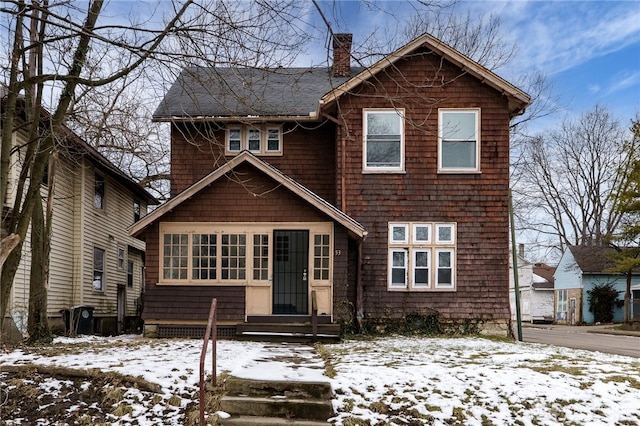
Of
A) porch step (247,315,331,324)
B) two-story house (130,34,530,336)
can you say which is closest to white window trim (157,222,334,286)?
two-story house (130,34,530,336)

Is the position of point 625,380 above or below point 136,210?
below

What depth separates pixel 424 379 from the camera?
7941 mm

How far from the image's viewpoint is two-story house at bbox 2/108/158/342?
15031mm

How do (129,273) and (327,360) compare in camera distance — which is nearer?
(327,360)

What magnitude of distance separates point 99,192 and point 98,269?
279 centimetres

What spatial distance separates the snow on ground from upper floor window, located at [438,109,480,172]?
568 cm

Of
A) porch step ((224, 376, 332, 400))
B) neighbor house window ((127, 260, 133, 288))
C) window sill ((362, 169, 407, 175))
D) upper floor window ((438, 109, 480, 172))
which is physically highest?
upper floor window ((438, 109, 480, 172))

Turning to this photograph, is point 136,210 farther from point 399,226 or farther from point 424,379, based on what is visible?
point 424,379

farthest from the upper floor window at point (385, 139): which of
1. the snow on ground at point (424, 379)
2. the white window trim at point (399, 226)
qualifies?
the snow on ground at point (424, 379)

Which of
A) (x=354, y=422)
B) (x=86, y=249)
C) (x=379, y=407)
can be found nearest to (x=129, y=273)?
(x=86, y=249)

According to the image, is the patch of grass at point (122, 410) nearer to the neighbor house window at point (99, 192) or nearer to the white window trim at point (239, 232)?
the white window trim at point (239, 232)

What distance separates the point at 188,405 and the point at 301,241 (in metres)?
7.60

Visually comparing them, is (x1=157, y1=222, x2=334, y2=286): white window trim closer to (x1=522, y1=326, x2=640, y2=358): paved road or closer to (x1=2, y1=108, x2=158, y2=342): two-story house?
(x1=2, y1=108, x2=158, y2=342): two-story house

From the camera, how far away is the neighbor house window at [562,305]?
37.6 metres
